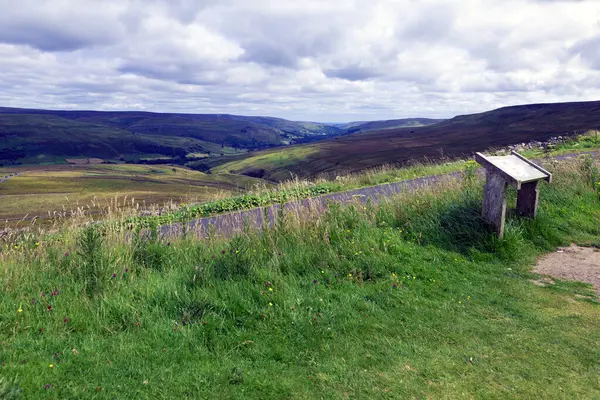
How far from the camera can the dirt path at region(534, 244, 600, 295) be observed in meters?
6.55

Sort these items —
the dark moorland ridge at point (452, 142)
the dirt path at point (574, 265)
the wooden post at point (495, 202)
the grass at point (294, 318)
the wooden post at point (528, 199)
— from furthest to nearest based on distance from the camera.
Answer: the dark moorland ridge at point (452, 142), the wooden post at point (528, 199), the wooden post at point (495, 202), the dirt path at point (574, 265), the grass at point (294, 318)

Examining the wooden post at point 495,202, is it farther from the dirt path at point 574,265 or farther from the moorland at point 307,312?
the dirt path at point 574,265

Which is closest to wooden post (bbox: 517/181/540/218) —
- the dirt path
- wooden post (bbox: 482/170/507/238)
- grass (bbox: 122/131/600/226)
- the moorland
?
the moorland

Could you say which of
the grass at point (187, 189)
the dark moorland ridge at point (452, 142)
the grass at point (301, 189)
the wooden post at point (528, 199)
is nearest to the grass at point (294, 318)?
the wooden post at point (528, 199)

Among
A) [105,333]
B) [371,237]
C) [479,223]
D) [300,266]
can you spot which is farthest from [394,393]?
[479,223]

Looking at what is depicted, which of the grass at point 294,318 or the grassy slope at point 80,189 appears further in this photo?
the grassy slope at point 80,189

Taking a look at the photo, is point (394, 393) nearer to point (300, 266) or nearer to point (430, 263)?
point (300, 266)

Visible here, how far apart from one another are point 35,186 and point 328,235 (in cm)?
10789

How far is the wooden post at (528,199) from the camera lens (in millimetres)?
8406

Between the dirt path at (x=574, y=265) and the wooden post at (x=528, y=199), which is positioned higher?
the wooden post at (x=528, y=199)

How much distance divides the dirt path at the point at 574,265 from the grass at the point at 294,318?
31 centimetres

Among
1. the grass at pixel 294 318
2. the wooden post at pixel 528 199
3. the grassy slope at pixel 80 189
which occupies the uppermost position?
the wooden post at pixel 528 199

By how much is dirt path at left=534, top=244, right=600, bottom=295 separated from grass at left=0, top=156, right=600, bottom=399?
31cm

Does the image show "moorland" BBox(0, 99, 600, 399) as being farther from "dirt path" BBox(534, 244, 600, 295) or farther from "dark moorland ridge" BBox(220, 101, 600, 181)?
"dark moorland ridge" BBox(220, 101, 600, 181)
